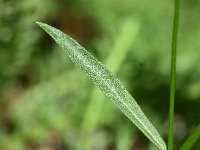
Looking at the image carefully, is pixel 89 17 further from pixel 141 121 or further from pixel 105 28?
pixel 141 121

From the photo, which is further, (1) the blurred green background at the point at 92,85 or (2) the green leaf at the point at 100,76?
(1) the blurred green background at the point at 92,85

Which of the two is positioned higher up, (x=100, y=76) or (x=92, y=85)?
(x=92, y=85)

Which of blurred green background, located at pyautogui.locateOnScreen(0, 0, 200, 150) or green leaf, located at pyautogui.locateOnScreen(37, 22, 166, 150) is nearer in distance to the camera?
green leaf, located at pyautogui.locateOnScreen(37, 22, 166, 150)

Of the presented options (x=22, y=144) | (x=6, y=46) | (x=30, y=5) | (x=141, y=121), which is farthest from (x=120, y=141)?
(x=141, y=121)

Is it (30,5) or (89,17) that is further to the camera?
(89,17)

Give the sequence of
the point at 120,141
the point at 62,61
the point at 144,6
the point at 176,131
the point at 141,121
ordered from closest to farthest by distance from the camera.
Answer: the point at 141,121 → the point at 120,141 → the point at 176,131 → the point at 62,61 → the point at 144,6

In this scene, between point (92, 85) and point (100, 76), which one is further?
point (92, 85)

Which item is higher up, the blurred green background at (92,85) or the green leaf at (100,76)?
the blurred green background at (92,85)

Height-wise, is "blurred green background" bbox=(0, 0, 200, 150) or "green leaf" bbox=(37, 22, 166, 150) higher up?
"blurred green background" bbox=(0, 0, 200, 150)
